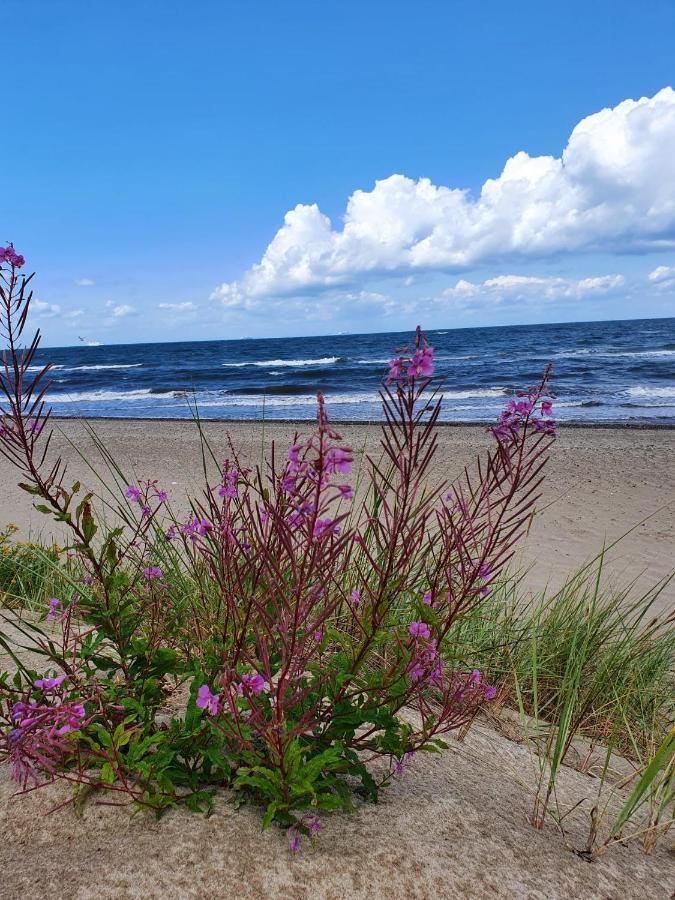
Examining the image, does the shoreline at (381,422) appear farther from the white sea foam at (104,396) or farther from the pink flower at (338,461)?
the pink flower at (338,461)

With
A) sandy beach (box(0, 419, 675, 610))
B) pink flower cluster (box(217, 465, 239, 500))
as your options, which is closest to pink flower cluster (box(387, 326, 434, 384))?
pink flower cluster (box(217, 465, 239, 500))

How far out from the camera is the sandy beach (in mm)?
6559

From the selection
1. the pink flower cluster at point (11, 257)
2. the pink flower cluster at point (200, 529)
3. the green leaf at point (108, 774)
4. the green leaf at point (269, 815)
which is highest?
the pink flower cluster at point (11, 257)

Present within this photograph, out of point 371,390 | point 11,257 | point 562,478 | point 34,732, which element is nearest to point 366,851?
point 34,732

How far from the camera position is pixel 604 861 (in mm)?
1666

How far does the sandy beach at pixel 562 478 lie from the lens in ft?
21.5

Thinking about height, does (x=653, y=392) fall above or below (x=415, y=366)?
below

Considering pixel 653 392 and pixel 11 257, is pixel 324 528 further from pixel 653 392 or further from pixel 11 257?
pixel 653 392

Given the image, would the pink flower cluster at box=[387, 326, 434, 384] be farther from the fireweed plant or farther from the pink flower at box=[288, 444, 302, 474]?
the pink flower at box=[288, 444, 302, 474]

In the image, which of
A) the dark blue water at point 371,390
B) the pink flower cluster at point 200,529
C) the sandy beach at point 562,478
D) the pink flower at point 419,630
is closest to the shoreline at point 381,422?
the sandy beach at point 562,478

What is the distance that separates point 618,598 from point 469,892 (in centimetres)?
247

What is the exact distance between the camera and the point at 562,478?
996 cm

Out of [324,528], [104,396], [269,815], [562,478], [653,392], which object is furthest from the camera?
[104,396]

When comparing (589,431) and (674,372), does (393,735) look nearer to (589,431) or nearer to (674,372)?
(589,431)
